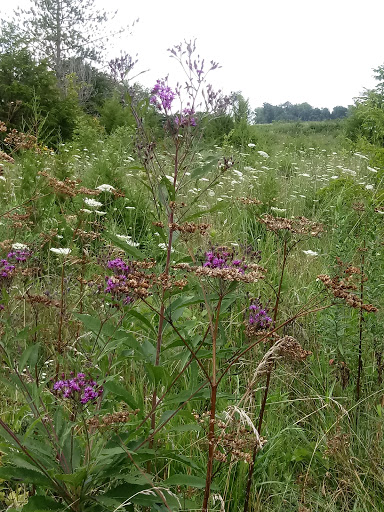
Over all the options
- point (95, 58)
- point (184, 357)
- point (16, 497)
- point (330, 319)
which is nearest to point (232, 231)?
point (330, 319)

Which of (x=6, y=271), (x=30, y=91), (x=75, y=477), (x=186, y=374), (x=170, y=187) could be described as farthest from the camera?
(x=30, y=91)

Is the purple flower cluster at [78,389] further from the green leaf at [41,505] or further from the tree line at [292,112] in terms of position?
the tree line at [292,112]

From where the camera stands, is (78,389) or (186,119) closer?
(78,389)

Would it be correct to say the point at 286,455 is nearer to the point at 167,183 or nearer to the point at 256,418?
the point at 256,418

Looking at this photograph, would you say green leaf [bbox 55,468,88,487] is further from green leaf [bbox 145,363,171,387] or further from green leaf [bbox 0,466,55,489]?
green leaf [bbox 145,363,171,387]

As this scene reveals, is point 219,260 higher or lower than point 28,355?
higher

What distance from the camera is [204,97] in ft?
6.24

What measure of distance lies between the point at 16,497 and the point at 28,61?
13.1 meters

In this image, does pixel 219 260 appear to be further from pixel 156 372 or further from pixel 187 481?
pixel 187 481

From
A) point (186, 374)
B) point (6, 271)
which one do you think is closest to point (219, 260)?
→ point (6, 271)

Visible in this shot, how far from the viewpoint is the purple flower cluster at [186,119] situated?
1.76m

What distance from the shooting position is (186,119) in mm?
1771

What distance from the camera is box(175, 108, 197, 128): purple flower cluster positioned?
5.77 ft

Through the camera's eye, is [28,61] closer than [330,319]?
No
